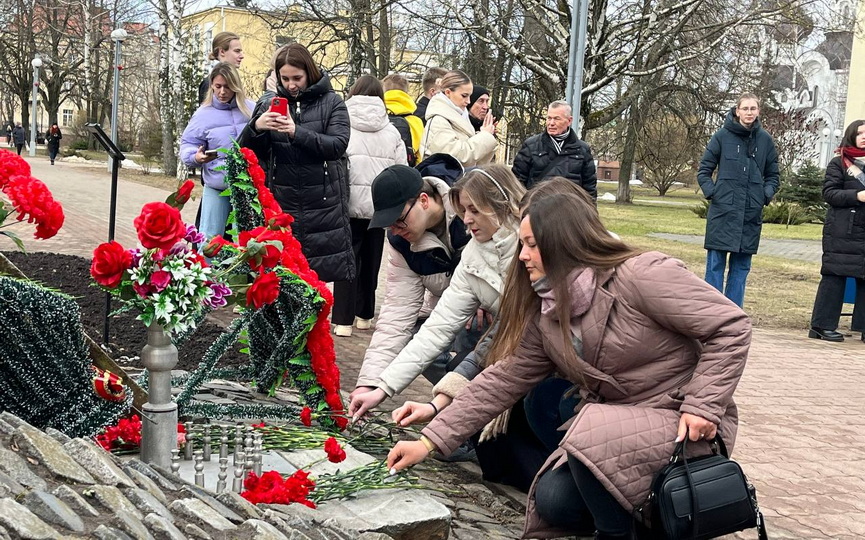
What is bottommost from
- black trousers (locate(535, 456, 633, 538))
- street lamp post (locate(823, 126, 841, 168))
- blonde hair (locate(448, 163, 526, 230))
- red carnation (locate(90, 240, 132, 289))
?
black trousers (locate(535, 456, 633, 538))

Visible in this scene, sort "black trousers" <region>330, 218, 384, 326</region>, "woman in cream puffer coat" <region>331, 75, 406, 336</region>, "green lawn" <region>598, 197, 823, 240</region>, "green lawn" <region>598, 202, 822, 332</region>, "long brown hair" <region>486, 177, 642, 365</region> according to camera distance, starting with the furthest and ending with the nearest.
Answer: "green lawn" <region>598, 197, 823, 240</region> < "green lawn" <region>598, 202, 822, 332</region> < "black trousers" <region>330, 218, 384, 326</region> < "woman in cream puffer coat" <region>331, 75, 406, 336</region> < "long brown hair" <region>486, 177, 642, 365</region>

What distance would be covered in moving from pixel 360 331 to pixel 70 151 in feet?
140

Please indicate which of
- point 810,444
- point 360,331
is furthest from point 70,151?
point 810,444

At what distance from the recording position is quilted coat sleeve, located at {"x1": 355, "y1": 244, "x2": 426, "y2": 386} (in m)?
4.50

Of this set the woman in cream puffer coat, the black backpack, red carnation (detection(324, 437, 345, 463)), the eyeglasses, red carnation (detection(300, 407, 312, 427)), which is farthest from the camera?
the black backpack

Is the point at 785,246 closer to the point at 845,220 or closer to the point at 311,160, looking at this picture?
the point at 845,220

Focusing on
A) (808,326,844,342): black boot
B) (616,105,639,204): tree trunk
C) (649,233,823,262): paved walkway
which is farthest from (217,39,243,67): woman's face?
(616,105,639,204): tree trunk

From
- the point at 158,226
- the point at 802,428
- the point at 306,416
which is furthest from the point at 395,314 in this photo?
the point at 802,428

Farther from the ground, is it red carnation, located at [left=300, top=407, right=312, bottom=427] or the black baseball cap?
the black baseball cap

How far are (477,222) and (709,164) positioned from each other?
18.9 feet

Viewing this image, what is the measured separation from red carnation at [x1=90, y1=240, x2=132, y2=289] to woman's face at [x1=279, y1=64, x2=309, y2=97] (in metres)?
3.37

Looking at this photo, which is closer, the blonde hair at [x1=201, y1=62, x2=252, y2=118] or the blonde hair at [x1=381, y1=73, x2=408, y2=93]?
the blonde hair at [x1=201, y1=62, x2=252, y2=118]

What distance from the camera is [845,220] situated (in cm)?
891

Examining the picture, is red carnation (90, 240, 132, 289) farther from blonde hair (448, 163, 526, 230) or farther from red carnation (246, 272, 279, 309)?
blonde hair (448, 163, 526, 230)
